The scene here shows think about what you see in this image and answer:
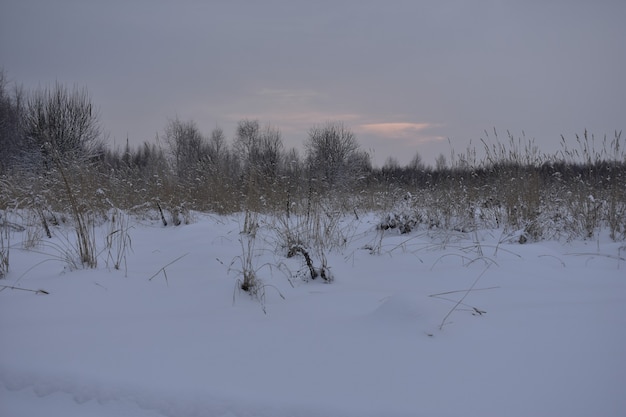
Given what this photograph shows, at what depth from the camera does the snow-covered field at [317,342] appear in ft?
4.09

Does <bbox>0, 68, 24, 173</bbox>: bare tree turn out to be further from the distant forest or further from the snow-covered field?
the snow-covered field

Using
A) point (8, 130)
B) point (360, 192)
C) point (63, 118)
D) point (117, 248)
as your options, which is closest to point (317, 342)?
point (117, 248)

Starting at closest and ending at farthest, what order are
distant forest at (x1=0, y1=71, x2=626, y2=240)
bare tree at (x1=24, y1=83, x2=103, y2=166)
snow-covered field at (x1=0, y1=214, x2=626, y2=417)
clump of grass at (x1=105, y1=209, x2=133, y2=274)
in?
snow-covered field at (x1=0, y1=214, x2=626, y2=417)
clump of grass at (x1=105, y1=209, x2=133, y2=274)
distant forest at (x1=0, y1=71, x2=626, y2=240)
bare tree at (x1=24, y1=83, x2=103, y2=166)

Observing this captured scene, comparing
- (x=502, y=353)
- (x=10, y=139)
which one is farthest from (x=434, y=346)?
(x=10, y=139)

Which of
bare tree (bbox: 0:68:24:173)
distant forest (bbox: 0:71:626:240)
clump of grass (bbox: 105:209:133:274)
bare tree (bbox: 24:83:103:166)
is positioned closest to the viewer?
clump of grass (bbox: 105:209:133:274)

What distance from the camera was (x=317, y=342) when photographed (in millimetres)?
1609

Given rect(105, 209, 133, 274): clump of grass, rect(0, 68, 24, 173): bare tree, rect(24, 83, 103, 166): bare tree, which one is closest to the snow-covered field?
rect(105, 209, 133, 274): clump of grass

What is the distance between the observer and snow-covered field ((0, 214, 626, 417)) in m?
1.25

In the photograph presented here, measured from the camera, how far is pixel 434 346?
1.55 m

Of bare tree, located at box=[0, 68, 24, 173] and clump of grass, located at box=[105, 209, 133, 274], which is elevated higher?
bare tree, located at box=[0, 68, 24, 173]

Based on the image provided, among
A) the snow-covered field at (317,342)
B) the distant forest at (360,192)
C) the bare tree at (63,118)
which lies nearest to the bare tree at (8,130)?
the bare tree at (63,118)

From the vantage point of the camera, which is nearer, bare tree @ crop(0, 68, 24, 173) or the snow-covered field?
the snow-covered field

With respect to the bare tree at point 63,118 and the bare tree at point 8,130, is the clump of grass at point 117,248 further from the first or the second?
the bare tree at point 8,130

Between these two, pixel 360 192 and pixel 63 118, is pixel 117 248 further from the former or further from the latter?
pixel 63 118
